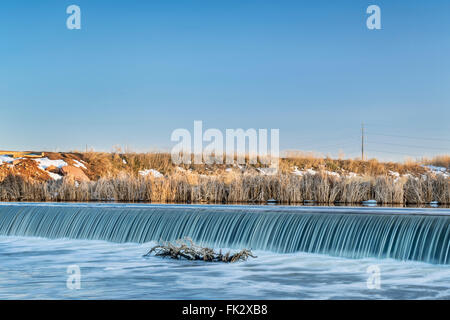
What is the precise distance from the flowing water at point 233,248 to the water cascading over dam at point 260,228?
2 cm

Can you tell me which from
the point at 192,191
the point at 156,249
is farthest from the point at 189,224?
the point at 192,191

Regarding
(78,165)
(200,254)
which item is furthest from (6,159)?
(200,254)

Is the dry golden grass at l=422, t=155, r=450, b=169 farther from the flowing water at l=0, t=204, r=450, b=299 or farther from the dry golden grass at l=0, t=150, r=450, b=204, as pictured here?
the flowing water at l=0, t=204, r=450, b=299

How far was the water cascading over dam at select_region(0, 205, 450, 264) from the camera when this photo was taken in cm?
1045

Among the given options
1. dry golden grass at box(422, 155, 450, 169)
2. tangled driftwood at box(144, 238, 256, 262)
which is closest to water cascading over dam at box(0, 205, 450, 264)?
tangled driftwood at box(144, 238, 256, 262)

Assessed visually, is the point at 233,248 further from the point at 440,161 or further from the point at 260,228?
the point at 440,161

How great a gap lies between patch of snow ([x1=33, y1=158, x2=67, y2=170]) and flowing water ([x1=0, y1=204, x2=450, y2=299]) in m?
13.3

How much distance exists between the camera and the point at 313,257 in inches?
425

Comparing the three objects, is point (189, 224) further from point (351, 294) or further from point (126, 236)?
point (351, 294)

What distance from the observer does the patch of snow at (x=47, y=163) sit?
28.5 metres

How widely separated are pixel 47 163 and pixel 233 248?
19.4 m

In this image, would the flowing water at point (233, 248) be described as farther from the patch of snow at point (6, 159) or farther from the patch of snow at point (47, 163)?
the patch of snow at point (6, 159)

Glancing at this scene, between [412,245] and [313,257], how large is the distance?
1731mm
